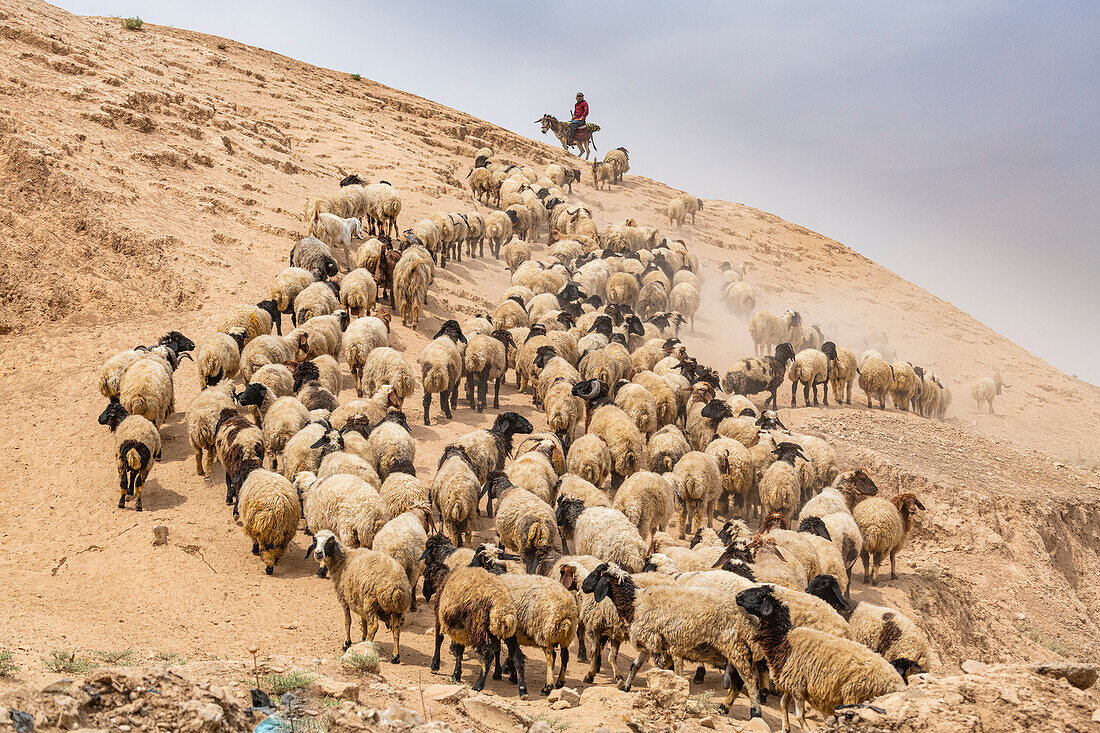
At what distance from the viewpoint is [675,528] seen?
43.0 feet

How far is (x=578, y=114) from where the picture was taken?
43094 millimetres

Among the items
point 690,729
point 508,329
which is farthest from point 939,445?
point 690,729

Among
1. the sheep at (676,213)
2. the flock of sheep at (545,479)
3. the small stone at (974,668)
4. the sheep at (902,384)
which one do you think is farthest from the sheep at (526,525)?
the sheep at (676,213)

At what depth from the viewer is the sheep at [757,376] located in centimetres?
1891

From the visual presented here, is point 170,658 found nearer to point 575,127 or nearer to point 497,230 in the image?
point 497,230

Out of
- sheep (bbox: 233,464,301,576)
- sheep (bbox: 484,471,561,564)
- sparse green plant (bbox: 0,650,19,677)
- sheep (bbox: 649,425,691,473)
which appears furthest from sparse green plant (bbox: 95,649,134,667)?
sheep (bbox: 649,425,691,473)

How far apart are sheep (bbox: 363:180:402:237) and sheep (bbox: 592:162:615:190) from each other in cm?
1926

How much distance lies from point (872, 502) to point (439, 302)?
12.2 m

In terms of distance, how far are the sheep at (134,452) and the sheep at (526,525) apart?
17.3 feet

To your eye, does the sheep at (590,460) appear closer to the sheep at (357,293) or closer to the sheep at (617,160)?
the sheep at (357,293)

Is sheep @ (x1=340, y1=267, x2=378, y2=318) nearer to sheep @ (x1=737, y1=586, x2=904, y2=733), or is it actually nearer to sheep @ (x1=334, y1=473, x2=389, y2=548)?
sheep @ (x1=334, y1=473, x2=389, y2=548)

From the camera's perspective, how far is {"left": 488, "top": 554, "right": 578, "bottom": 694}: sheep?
7.72 m

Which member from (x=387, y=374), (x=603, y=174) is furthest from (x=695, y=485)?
(x=603, y=174)

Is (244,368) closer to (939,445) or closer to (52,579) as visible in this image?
(52,579)
